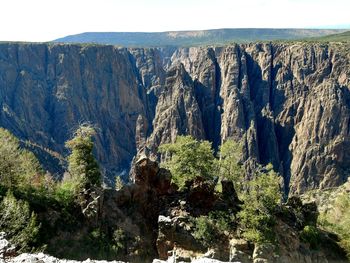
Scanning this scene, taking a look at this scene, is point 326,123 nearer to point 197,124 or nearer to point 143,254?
point 197,124

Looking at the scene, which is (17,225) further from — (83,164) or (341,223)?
(341,223)

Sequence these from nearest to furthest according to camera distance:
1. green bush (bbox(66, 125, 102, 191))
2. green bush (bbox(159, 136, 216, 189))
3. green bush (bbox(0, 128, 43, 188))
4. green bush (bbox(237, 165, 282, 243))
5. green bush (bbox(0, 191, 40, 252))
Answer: green bush (bbox(0, 191, 40, 252)), green bush (bbox(237, 165, 282, 243)), green bush (bbox(66, 125, 102, 191)), green bush (bbox(0, 128, 43, 188)), green bush (bbox(159, 136, 216, 189))

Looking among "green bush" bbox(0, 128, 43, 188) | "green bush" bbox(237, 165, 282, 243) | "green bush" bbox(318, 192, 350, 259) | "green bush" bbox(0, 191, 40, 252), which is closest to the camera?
"green bush" bbox(0, 191, 40, 252)

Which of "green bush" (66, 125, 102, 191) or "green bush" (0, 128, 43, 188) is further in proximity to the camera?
"green bush" (0, 128, 43, 188)

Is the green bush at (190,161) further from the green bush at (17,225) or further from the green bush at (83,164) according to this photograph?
the green bush at (17,225)

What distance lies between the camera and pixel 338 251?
48.2 metres

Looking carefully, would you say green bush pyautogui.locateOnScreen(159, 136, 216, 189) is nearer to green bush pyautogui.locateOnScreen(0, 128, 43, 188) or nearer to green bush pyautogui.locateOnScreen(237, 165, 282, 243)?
green bush pyautogui.locateOnScreen(237, 165, 282, 243)

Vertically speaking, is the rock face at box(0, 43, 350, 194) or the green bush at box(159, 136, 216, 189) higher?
the green bush at box(159, 136, 216, 189)

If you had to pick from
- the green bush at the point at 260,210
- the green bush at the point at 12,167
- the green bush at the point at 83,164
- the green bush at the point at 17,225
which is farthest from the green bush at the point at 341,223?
the green bush at the point at 12,167

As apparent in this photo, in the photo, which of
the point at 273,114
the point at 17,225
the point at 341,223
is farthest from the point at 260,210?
the point at 273,114

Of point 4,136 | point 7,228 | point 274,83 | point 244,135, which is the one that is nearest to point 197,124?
point 244,135

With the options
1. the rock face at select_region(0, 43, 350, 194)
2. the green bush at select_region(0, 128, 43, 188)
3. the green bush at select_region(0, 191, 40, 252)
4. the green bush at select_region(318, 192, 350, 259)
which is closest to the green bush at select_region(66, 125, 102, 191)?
the green bush at select_region(0, 128, 43, 188)

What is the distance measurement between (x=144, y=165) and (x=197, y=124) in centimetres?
13632

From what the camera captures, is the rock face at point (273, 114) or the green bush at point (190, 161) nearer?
the green bush at point (190, 161)
